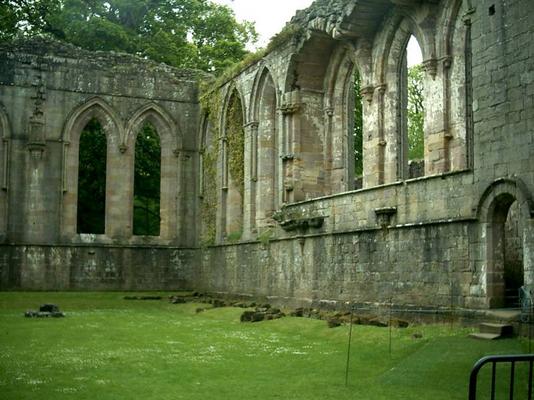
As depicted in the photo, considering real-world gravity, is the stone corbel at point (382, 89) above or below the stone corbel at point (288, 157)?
above

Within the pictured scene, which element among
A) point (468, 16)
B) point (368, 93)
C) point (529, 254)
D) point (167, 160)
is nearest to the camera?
point (529, 254)

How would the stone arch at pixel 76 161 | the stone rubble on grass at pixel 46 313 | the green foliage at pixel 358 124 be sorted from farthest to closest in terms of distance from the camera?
the green foliage at pixel 358 124
the stone arch at pixel 76 161
the stone rubble on grass at pixel 46 313

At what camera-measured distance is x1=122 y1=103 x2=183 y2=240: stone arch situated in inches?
1088

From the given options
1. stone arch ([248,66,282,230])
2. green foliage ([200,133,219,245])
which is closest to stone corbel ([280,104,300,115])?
stone arch ([248,66,282,230])

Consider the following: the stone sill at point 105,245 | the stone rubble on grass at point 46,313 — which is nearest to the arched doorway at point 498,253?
the stone rubble on grass at point 46,313

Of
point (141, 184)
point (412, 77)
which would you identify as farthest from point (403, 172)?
point (412, 77)

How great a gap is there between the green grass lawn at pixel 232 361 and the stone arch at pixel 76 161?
9699 mm

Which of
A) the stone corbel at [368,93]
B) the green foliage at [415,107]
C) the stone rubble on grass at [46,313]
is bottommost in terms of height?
the stone rubble on grass at [46,313]

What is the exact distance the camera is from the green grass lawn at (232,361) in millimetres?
8617

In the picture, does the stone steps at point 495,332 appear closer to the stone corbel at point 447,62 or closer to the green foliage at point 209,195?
the stone corbel at point 447,62

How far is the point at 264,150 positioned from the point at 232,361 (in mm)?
12969

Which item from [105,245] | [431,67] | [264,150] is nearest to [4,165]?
[105,245]

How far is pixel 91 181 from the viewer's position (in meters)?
32.7

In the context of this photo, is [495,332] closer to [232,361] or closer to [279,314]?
[232,361]
